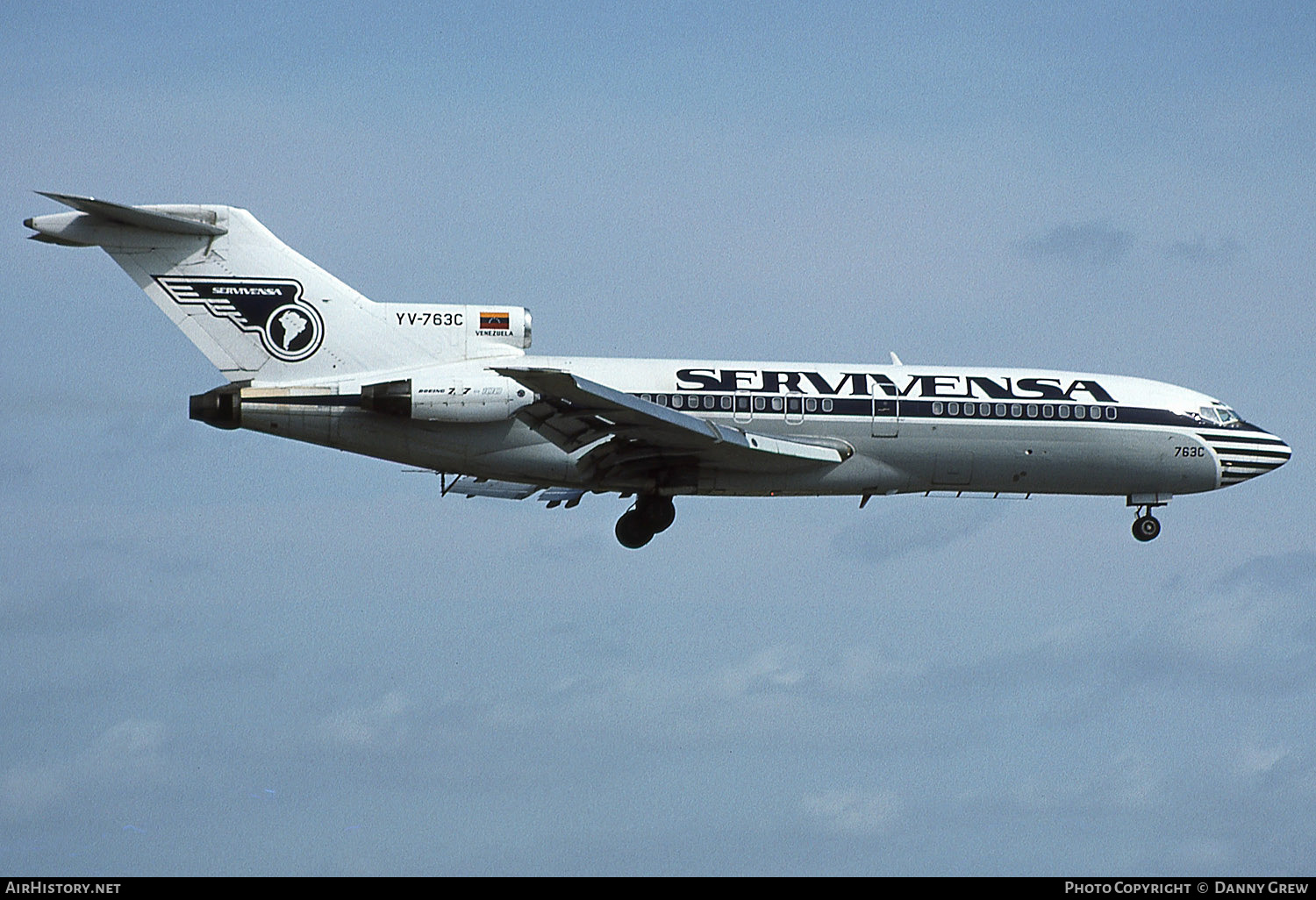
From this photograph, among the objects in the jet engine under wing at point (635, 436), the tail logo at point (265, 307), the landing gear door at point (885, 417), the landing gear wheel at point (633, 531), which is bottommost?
the landing gear wheel at point (633, 531)

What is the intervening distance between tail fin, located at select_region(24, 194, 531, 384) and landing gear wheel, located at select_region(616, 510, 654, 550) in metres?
5.07

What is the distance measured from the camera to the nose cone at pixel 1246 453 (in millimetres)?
39531

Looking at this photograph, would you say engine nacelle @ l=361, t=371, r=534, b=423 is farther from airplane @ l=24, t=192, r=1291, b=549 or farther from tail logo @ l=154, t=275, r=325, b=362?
tail logo @ l=154, t=275, r=325, b=362

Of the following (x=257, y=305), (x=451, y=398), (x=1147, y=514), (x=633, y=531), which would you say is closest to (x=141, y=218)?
(x=257, y=305)

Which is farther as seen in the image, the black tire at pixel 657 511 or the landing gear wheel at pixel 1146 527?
the landing gear wheel at pixel 1146 527

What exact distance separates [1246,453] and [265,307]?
893 inches

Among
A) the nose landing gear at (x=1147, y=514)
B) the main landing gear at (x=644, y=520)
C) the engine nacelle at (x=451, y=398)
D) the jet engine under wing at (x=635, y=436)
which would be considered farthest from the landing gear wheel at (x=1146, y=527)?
the engine nacelle at (x=451, y=398)

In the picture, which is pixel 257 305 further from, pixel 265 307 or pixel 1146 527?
pixel 1146 527

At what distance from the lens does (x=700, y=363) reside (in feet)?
121

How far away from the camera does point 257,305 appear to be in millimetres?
35219

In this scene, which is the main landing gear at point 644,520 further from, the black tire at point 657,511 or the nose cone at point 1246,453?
the nose cone at point 1246,453

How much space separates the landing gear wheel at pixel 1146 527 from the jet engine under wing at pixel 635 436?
798 centimetres

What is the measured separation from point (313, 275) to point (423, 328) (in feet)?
8.40

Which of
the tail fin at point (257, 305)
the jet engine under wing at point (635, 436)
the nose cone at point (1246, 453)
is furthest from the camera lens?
the nose cone at point (1246, 453)
